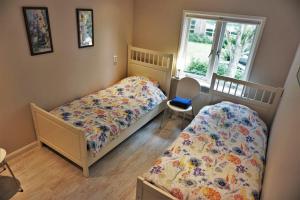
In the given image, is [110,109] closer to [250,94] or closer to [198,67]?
[198,67]

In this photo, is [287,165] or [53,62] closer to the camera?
[287,165]

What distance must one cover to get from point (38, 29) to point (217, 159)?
8.32ft

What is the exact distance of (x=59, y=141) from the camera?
2.53 metres

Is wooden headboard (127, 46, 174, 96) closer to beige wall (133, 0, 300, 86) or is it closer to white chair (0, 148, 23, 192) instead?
beige wall (133, 0, 300, 86)

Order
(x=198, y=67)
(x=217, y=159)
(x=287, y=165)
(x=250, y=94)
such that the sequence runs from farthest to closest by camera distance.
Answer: (x=198, y=67), (x=250, y=94), (x=217, y=159), (x=287, y=165)

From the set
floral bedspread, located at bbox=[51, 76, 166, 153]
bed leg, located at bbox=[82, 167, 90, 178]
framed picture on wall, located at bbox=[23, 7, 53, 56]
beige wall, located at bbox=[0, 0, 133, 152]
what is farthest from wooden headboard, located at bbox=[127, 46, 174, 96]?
bed leg, located at bbox=[82, 167, 90, 178]

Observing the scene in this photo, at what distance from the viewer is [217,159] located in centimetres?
216

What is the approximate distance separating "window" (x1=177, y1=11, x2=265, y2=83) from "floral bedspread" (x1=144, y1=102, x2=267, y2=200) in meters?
0.74

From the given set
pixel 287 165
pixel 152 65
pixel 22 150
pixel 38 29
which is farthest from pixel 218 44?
pixel 22 150

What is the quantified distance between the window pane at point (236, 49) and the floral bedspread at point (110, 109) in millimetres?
1190

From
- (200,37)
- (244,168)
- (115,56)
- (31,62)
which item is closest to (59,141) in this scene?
(31,62)

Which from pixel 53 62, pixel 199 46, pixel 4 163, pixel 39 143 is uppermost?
pixel 199 46

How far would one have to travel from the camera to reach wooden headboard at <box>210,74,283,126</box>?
2868 millimetres

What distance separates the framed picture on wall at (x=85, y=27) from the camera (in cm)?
292
